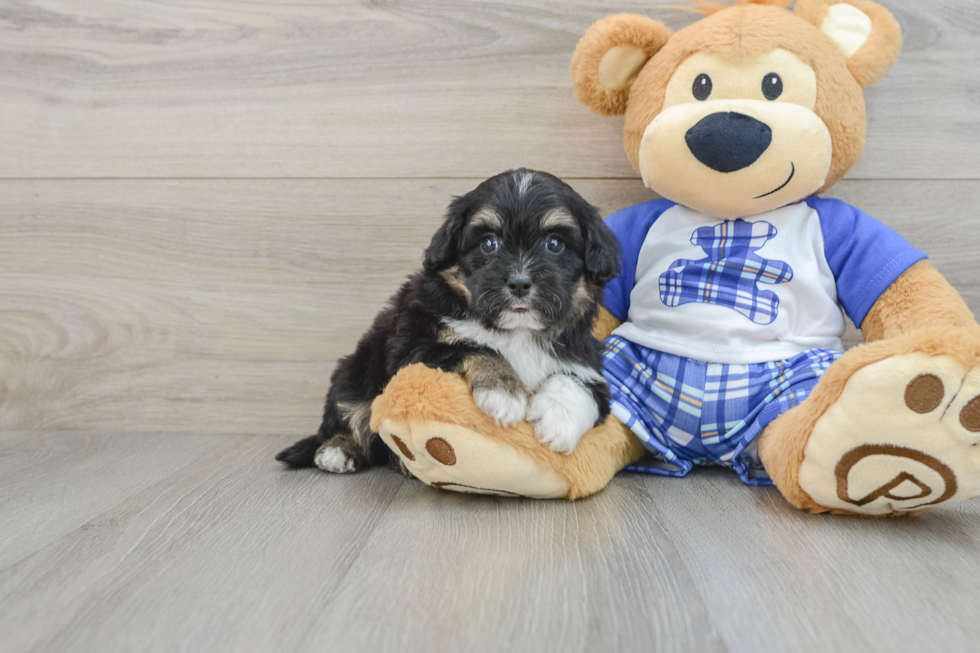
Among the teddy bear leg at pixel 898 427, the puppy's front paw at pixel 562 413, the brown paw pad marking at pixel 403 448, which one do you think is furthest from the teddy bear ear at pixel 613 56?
the brown paw pad marking at pixel 403 448

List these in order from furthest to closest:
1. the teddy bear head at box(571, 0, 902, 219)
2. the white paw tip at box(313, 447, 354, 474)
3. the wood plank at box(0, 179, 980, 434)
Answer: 1. the wood plank at box(0, 179, 980, 434)
2. the white paw tip at box(313, 447, 354, 474)
3. the teddy bear head at box(571, 0, 902, 219)

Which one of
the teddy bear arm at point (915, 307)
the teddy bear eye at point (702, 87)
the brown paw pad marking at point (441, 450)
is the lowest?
the brown paw pad marking at point (441, 450)

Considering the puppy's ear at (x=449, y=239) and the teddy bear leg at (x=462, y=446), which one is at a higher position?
the puppy's ear at (x=449, y=239)

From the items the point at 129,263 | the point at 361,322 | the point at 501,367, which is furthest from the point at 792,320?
the point at 129,263

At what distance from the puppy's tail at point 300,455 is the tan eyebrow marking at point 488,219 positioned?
2.84 ft

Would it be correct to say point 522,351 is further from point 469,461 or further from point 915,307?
point 915,307

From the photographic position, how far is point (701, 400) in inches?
71.2

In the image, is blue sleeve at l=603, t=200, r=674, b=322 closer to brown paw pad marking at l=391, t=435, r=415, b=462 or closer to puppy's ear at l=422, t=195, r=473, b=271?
puppy's ear at l=422, t=195, r=473, b=271

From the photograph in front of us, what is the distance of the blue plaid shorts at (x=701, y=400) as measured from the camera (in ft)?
5.72

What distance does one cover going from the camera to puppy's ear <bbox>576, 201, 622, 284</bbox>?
65.9 inches

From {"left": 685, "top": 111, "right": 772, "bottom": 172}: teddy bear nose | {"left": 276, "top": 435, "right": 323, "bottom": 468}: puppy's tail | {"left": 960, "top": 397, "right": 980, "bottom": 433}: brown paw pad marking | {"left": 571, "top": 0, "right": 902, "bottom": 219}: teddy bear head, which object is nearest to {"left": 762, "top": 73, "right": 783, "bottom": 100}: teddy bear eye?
{"left": 571, "top": 0, "right": 902, "bottom": 219}: teddy bear head

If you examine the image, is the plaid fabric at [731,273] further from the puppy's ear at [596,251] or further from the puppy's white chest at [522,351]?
the puppy's white chest at [522,351]

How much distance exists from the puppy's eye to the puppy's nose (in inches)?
6.0

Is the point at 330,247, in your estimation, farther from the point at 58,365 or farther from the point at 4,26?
the point at 4,26
